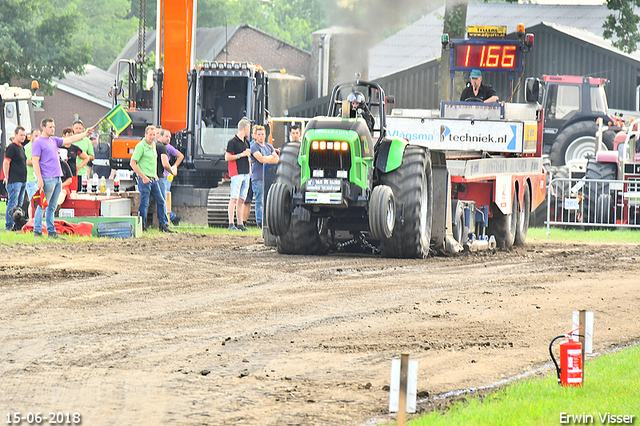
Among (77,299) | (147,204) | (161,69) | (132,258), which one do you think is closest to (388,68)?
(161,69)

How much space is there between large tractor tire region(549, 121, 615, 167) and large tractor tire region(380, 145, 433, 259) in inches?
529

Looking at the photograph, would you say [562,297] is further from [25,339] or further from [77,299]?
[25,339]

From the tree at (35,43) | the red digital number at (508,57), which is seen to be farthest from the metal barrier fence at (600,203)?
the tree at (35,43)

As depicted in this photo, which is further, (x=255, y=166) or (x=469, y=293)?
(x=255, y=166)

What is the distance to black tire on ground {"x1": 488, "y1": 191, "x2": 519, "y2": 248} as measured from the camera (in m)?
17.3

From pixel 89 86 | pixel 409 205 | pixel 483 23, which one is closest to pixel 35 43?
pixel 89 86

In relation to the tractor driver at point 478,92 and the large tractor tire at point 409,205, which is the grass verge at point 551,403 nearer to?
the large tractor tire at point 409,205

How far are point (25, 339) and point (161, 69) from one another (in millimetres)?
13611

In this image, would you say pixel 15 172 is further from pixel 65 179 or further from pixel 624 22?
pixel 624 22

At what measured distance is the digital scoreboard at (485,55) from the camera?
18.2m

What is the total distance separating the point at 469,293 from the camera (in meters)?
11.1

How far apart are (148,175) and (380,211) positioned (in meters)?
5.98

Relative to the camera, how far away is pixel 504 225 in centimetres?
1741

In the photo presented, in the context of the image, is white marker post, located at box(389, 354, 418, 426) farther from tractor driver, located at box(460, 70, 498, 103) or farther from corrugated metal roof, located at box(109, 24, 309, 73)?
corrugated metal roof, located at box(109, 24, 309, 73)
